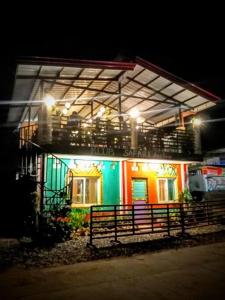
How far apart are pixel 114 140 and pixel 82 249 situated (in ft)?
20.7

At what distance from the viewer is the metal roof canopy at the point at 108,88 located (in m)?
12.5

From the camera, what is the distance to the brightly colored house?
1247cm

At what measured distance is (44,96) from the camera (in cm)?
1305

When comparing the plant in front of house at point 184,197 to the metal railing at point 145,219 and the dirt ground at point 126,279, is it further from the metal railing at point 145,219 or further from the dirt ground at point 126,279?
the dirt ground at point 126,279

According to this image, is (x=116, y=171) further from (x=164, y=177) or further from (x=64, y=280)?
(x=64, y=280)

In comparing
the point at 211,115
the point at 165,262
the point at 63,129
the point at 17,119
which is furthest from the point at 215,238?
the point at 211,115

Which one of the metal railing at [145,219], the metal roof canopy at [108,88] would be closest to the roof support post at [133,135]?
the metal roof canopy at [108,88]

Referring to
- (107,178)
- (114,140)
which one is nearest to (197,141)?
(114,140)

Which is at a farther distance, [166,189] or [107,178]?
[166,189]

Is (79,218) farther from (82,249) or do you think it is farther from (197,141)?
(197,141)

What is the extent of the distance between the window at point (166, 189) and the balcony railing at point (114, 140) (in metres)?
1.75

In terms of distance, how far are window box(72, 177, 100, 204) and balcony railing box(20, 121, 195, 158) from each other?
6.02ft

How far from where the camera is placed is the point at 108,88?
15.9 m

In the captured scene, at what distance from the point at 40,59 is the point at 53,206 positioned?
5.93 m
